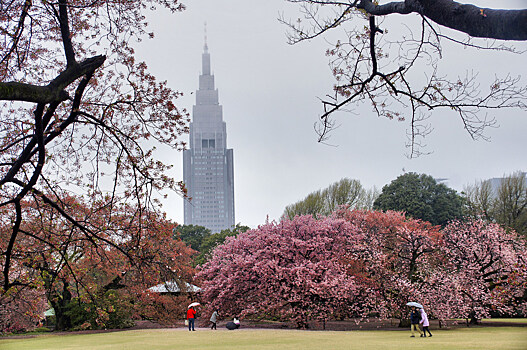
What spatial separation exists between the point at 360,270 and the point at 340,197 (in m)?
21.3

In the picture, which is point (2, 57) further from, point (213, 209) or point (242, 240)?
point (213, 209)

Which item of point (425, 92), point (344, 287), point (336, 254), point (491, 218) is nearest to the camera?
point (425, 92)

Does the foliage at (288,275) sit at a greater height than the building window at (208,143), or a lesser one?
lesser

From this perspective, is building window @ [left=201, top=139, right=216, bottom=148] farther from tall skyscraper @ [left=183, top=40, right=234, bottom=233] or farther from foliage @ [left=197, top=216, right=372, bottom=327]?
foliage @ [left=197, top=216, right=372, bottom=327]

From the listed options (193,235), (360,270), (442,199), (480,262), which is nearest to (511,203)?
(442,199)

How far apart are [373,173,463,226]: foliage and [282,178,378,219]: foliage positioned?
8.68 ft

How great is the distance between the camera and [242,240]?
892 inches

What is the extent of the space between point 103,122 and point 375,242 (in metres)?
15.8

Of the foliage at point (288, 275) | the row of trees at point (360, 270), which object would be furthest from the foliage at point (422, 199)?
the foliage at point (288, 275)

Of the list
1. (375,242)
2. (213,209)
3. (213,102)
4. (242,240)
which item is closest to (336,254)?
(375,242)

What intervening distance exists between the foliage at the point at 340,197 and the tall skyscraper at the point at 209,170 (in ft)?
282

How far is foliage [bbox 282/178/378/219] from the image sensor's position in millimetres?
42531

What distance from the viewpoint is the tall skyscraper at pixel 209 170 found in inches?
5049

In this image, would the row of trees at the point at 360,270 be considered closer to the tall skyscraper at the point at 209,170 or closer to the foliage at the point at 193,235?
the foliage at the point at 193,235
